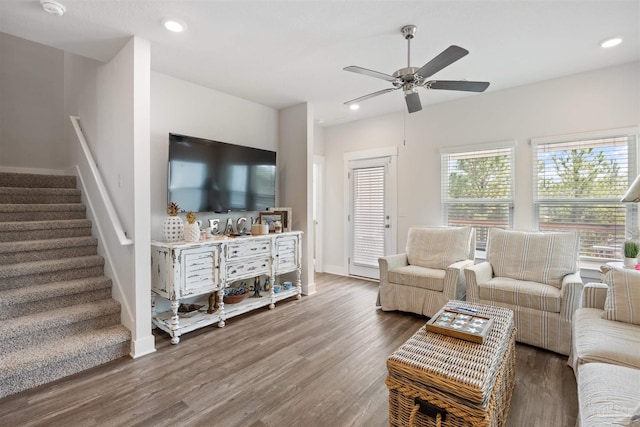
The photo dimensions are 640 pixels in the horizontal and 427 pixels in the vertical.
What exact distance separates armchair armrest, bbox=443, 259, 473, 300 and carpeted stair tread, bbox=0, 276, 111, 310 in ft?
11.1

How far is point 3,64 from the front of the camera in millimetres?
4188

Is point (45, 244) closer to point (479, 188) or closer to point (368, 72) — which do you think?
point (368, 72)

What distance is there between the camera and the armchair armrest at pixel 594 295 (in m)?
2.29

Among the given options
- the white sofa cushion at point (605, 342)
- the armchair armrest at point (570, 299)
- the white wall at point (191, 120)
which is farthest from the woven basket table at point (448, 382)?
the white wall at point (191, 120)

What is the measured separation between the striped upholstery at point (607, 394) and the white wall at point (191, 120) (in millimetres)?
3619

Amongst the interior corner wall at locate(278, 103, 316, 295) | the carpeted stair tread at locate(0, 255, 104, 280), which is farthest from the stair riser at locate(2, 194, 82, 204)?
the interior corner wall at locate(278, 103, 316, 295)

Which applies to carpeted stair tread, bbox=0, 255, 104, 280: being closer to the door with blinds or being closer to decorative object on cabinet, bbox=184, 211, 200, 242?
decorative object on cabinet, bbox=184, 211, 200, 242

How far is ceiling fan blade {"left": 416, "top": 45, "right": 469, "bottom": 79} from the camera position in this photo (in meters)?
1.92

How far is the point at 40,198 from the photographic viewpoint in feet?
11.6

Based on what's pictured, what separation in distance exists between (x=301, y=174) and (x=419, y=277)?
82.2 inches

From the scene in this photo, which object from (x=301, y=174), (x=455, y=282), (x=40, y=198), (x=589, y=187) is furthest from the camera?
(x=301, y=174)

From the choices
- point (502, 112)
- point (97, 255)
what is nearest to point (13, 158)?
point (97, 255)

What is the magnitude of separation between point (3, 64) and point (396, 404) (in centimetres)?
619

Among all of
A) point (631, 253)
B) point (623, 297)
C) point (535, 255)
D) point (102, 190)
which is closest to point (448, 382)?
point (623, 297)
